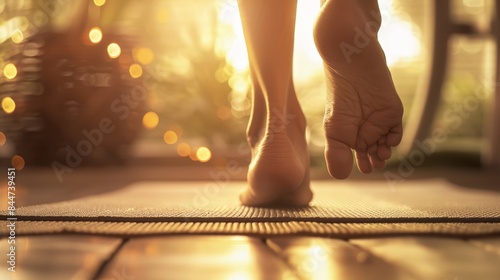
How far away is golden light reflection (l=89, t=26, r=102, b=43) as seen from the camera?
2.45 m

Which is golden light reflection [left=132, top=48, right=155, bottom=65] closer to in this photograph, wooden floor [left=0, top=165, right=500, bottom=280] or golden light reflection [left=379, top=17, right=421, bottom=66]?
golden light reflection [left=379, top=17, right=421, bottom=66]

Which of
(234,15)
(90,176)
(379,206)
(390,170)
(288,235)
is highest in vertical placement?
(234,15)

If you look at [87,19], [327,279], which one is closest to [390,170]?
[87,19]

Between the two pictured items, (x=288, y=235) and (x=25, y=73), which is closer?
(x=288, y=235)

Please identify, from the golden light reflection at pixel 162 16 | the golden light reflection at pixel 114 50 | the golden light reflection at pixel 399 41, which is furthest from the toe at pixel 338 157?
the golden light reflection at pixel 162 16

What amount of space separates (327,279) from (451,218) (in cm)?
43

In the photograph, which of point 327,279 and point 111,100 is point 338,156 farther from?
point 111,100

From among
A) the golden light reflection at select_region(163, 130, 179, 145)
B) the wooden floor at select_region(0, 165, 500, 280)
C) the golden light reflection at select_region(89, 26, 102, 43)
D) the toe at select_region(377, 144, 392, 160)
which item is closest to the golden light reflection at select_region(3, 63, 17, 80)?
the golden light reflection at select_region(89, 26, 102, 43)

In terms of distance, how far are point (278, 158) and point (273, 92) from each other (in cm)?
12

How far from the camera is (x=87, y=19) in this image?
7.99ft

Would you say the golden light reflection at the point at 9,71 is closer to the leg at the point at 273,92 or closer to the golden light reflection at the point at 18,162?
the golden light reflection at the point at 18,162

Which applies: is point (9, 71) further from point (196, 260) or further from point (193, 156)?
point (196, 260)

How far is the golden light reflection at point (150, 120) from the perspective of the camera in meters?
2.74

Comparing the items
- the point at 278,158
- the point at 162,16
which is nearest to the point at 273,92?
the point at 278,158
